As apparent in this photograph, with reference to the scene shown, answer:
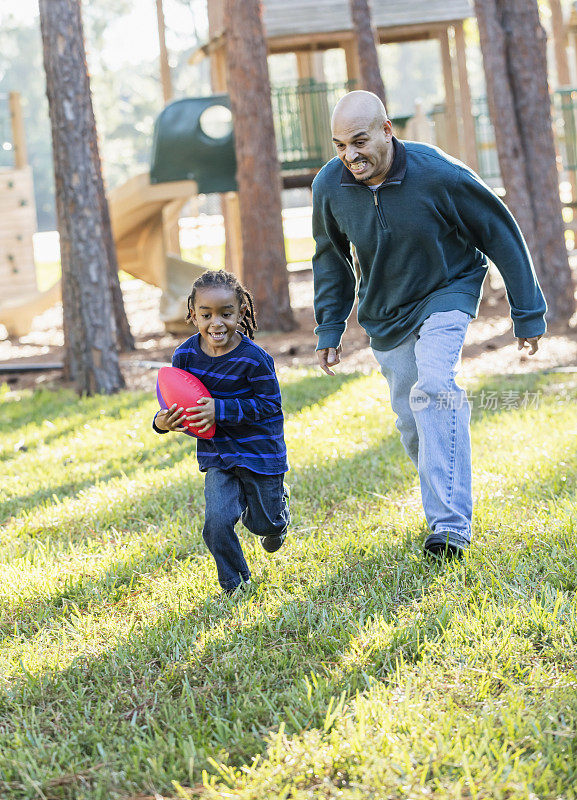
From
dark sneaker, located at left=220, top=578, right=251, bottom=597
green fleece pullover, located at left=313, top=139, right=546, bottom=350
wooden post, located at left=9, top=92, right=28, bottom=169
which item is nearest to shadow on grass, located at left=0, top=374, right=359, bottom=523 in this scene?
dark sneaker, located at left=220, top=578, right=251, bottom=597

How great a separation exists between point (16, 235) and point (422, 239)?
51.7 feet

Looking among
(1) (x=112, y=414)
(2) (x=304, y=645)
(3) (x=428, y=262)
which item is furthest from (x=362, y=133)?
(1) (x=112, y=414)

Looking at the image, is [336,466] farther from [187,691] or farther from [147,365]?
[147,365]

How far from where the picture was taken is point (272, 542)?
4293mm

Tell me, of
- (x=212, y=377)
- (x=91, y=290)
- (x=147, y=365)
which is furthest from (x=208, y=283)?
(x=147, y=365)

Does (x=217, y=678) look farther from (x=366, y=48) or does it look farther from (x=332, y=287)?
(x=366, y=48)

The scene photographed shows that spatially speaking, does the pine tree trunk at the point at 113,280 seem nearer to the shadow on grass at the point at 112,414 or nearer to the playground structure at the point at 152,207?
the playground structure at the point at 152,207

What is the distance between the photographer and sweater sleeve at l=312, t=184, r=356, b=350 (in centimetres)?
462

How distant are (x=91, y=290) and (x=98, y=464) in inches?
123

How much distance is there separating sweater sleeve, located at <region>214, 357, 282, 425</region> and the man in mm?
652

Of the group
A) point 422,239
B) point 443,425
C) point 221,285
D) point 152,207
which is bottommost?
point 443,425

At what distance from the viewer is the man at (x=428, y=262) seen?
412cm

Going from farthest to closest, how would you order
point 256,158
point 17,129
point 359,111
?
1. point 17,129
2. point 256,158
3. point 359,111

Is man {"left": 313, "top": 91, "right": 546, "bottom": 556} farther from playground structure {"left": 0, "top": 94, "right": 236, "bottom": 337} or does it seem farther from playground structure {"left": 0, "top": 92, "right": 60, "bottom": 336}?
playground structure {"left": 0, "top": 92, "right": 60, "bottom": 336}
